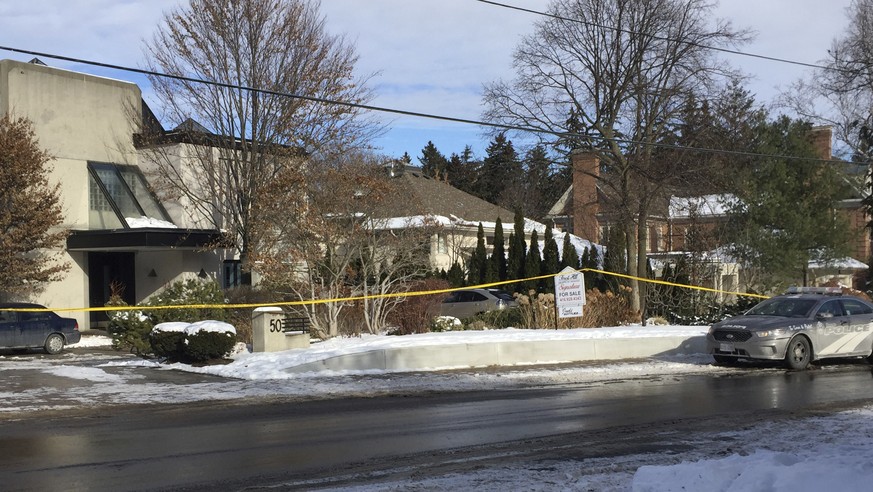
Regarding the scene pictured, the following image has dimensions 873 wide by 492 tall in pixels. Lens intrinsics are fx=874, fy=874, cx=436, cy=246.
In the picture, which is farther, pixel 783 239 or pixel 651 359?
pixel 783 239

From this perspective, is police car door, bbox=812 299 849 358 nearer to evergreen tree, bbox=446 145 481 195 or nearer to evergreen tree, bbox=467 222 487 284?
evergreen tree, bbox=467 222 487 284

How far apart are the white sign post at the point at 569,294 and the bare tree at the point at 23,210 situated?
587 inches

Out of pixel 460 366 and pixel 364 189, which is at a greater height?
pixel 364 189

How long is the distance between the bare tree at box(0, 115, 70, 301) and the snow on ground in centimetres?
269

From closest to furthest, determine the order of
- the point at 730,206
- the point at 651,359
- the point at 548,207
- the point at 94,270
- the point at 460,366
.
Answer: the point at 460,366 → the point at 651,359 → the point at 94,270 → the point at 730,206 → the point at 548,207

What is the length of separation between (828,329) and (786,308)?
0.93 m

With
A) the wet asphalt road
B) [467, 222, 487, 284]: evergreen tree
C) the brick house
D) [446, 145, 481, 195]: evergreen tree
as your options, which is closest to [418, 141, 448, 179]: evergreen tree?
[446, 145, 481, 195]: evergreen tree

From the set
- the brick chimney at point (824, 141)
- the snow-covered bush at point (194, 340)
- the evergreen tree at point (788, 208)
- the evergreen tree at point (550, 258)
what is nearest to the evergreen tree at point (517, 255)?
the evergreen tree at point (550, 258)

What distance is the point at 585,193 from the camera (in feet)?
140

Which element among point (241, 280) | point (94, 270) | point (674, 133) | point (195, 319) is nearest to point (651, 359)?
point (195, 319)

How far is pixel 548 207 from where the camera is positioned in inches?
2601

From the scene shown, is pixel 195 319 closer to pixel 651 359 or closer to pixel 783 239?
pixel 651 359

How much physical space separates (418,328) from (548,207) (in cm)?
4610

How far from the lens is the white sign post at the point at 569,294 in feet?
66.4
